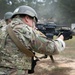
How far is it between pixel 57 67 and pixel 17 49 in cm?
525

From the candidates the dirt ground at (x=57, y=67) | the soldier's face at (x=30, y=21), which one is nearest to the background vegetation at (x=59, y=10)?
the dirt ground at (x=57, y=67)

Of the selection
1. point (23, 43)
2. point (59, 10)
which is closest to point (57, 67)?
point (23, 43)

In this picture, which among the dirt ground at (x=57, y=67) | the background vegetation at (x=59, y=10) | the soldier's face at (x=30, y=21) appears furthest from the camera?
the background vegetation at (x=59, y=10)

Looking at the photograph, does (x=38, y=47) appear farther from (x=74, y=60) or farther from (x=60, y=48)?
(x=74, y=60)

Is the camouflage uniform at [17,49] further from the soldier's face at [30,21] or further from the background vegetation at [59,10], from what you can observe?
the background vegetation at [59,10]

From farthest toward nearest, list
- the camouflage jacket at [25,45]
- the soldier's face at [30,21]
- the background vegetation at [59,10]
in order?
the background vegetation at [59,10]
the soldier's face at [30,21]
the camouflage jacket at [25,45]

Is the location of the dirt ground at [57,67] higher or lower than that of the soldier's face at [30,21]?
lower

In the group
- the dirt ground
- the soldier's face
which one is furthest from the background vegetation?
the soldier's face

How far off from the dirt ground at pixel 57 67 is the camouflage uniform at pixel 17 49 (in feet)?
14.2

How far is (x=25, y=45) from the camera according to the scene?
269cm

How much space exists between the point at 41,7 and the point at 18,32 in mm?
62241

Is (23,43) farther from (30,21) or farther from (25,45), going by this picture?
(30,21)

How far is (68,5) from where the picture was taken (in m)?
54.0

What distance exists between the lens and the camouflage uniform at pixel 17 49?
2.69m
